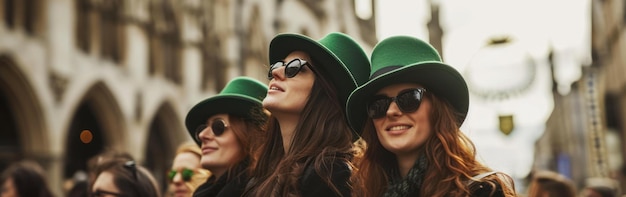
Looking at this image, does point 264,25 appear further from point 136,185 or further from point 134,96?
point 136,185

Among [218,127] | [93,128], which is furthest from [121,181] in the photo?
[93,128]

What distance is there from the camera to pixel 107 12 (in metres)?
21.0

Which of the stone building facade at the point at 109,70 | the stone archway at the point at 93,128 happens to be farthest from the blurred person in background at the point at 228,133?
the stone archway at the point at 93,128

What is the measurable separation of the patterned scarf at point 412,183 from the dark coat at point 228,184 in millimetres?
982

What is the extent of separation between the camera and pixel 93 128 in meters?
21.6

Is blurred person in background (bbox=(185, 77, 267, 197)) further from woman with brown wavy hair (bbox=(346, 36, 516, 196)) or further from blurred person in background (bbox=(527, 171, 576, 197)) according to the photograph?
blurred person in background (bbox=(527, 171, 576, 197))

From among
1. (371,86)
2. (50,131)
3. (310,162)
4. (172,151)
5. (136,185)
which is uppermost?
(371,86)

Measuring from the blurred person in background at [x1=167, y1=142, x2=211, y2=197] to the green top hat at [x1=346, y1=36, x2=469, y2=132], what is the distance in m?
2.03

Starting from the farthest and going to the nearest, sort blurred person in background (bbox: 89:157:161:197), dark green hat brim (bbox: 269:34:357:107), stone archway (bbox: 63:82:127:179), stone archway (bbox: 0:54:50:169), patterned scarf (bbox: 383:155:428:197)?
stone archway (bbox: 63:82:127:179) < stone archway (bbox: 0:54:50:169) < blurred person in background (bbox: 89:157:161:197) < dark green hat brim (bbox: 269:34:357:107) < patterned scarf (bbox: 383:155:428:197)

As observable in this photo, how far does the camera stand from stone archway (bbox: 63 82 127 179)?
20.4 meters

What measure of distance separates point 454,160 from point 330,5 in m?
42.7

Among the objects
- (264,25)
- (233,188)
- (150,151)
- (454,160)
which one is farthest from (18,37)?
(264,25)

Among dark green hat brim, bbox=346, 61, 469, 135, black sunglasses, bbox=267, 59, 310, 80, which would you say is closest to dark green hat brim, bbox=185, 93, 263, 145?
black sunglasses, bbox=267, 59, 310, 80

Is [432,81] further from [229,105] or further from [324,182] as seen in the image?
[229,105]
